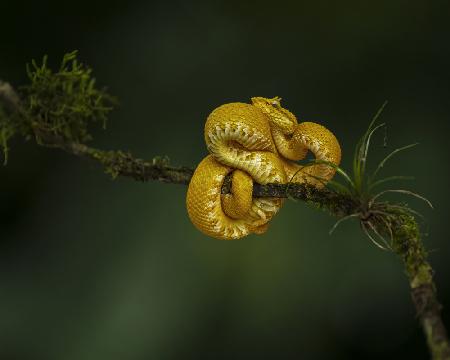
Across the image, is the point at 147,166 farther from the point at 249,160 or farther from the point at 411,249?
the point at 411,249

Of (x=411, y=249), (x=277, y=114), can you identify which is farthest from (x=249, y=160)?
(x=411, y=249)

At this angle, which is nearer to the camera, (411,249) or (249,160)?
(411,249)

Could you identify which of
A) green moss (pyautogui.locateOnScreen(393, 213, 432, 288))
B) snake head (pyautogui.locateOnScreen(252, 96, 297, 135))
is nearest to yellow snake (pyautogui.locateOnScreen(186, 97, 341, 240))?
snake head (pyautogui.locateOnScreen(252, 96, 297, 135))

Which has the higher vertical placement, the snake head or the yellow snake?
the snake head

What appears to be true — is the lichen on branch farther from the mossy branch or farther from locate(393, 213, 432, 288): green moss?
locate(393, 213, 432, 288): green moss
